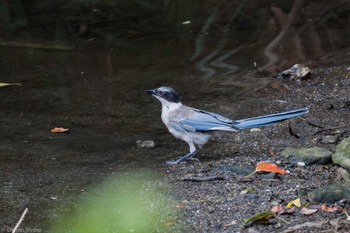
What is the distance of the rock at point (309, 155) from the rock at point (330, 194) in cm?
80

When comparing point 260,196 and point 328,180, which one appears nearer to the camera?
point 260,196

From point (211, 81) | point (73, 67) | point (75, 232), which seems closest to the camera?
point (75, 232)

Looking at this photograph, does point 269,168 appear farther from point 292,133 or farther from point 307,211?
point 292,133

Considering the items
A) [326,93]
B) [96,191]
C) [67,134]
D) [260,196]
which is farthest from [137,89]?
A: [260,196]

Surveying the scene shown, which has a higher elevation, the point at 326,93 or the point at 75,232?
the point at 75,232

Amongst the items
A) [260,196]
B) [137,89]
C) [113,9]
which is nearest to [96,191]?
[260,196]

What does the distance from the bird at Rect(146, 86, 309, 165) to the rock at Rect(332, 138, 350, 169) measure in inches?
18.3

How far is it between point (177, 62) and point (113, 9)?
8.62 feet

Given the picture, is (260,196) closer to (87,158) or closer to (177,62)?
(87,158)

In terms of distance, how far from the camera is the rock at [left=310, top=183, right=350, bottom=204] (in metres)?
4.36

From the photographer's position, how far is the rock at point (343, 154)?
16.5ft

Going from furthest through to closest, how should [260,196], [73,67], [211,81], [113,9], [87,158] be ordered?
[113,9] < [73,67] < [211,81] < [87,158] < [260,196]

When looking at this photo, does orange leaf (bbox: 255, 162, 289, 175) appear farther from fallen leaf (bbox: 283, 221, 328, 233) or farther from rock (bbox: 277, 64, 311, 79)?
rock (bbox: 277, 64, 311, 79)

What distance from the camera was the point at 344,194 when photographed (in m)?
4.38
